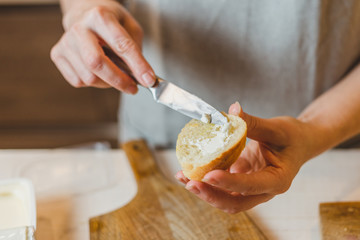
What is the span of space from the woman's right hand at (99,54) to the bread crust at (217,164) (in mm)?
198

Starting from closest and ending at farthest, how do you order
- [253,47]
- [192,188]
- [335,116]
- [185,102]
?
1. [192,188]
2. [185,102]
3. [335,116]
4. [253,47]

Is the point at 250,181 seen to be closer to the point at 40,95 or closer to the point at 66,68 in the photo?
the point at 66,68

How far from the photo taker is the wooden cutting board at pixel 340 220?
27.2 inches

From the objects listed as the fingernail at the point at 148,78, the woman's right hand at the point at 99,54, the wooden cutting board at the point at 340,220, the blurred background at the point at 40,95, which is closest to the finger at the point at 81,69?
the woman's right hand at the point at 99,54

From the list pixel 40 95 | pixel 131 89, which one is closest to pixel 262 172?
pixel 131 89

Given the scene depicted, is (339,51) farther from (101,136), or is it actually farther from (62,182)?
(101,136)

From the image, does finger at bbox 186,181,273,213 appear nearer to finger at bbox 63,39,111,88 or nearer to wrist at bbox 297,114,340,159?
wrist at bbox 297,114,340,159

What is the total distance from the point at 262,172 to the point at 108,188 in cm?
41

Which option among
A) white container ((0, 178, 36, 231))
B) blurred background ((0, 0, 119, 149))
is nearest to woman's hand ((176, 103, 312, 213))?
white container ((0, 178, 36, 231))

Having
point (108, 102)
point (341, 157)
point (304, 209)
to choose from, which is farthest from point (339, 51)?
point (108, 102)

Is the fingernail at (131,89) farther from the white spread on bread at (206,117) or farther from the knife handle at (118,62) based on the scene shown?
the white spread on bread at (206,117)

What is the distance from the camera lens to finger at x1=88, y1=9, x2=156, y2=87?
70 cm

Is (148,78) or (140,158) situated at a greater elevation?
(148,78)

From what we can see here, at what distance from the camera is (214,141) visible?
0.61 metres
